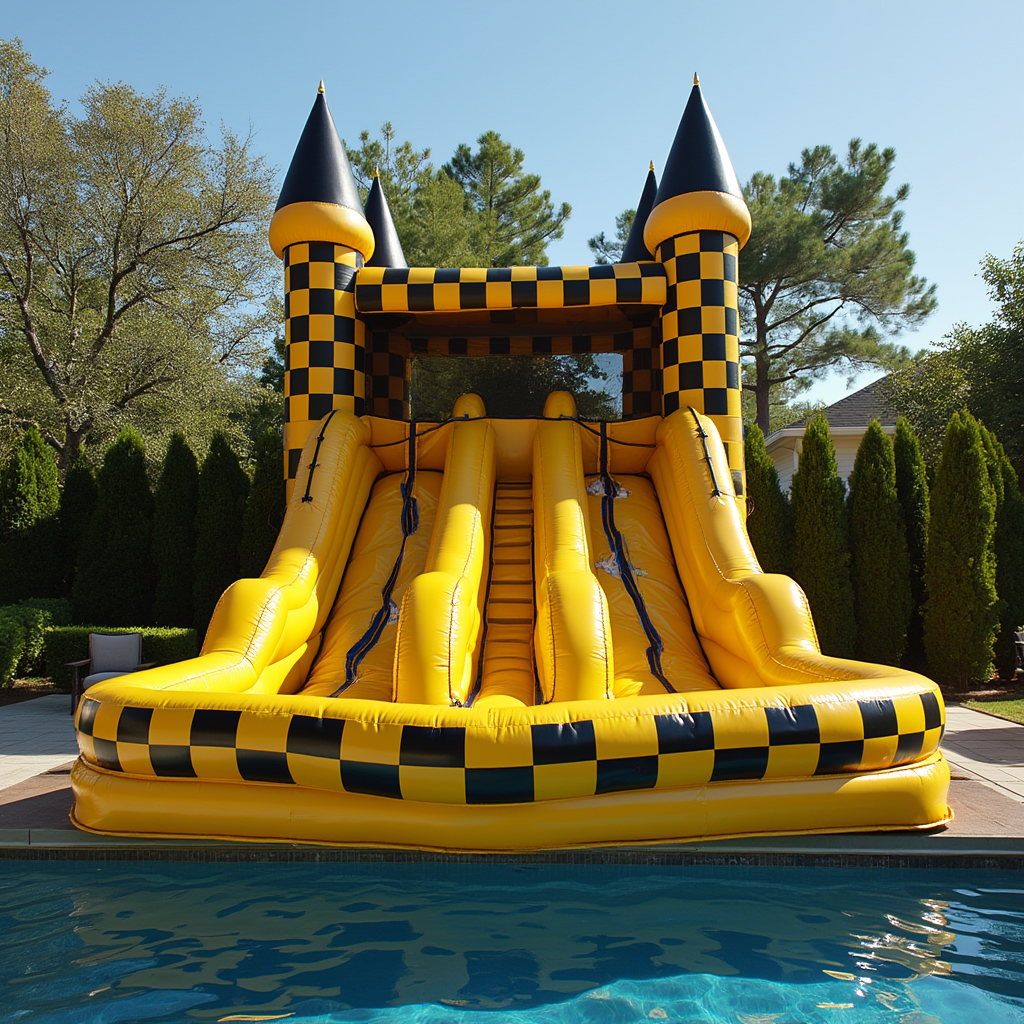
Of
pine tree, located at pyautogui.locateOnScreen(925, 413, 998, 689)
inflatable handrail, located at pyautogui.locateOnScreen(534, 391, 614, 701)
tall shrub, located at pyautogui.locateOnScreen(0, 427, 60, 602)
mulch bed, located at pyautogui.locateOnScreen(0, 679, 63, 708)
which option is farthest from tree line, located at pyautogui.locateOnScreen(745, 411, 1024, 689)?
Result: tall shrub, located at pyautogui.locateOnScreen(0, 427, 60, 602)

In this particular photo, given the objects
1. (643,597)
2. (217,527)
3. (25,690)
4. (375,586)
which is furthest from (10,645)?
(643,597)

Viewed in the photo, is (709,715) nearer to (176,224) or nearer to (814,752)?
(814,752)

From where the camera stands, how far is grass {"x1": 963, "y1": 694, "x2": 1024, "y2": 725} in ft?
19.0

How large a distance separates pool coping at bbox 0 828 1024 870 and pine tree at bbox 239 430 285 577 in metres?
4.35

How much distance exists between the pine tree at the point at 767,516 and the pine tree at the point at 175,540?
5.21m

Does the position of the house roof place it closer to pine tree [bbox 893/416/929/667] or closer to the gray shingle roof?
the gray shingle roof

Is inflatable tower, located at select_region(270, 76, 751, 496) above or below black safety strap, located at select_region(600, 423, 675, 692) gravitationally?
above

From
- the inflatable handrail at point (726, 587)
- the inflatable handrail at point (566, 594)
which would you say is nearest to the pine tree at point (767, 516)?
the inflatable handrail at point (726, 587)

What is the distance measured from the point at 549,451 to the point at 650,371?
5.01 feet

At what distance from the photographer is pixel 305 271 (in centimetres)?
560

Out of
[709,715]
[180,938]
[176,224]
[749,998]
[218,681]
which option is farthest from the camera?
[176,224]

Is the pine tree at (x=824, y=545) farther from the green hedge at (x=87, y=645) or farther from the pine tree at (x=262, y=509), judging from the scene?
the green hedge at (x=87, y=645)

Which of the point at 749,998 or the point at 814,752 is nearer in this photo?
the point at 749,998

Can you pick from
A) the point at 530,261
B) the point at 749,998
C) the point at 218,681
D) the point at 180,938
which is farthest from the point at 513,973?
the point at 530,261
